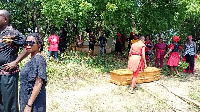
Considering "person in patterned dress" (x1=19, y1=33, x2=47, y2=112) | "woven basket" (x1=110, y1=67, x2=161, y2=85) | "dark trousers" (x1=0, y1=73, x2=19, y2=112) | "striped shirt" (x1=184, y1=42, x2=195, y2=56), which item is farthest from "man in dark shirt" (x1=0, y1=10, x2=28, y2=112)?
"striped shirt" (x1=184, y1=42, x2=195, y2=56)

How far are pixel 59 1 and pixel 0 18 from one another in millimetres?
5120

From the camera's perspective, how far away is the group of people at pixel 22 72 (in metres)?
2.62

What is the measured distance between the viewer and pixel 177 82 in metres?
8.02

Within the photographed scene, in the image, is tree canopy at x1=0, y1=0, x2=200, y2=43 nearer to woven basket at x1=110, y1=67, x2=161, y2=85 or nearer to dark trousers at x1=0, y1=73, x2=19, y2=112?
woven basket at x1=110, y1=67, x2=161, y2=85

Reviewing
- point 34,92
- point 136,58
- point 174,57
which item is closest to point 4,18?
point 34,92

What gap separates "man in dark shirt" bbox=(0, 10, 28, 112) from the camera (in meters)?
3.23

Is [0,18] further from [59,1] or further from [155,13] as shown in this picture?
[155,13]

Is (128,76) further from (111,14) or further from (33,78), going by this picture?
(33,78)

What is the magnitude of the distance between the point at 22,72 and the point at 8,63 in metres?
0.76

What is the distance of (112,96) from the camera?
20.3ft

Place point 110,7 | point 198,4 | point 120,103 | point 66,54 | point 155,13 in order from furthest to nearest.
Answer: point 66,54 → point 155,13 → point 110,7 → point 198,4 → point 120,103

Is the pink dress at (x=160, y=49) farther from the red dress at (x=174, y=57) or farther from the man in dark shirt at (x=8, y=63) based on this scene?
the man in dark shirt at (x=8, y=63)

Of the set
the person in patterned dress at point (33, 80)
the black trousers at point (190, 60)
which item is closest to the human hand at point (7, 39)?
the person in patterned dress at point (33, 80)

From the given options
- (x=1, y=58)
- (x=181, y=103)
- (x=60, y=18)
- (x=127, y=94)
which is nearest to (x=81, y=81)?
(x=127, y=94)
